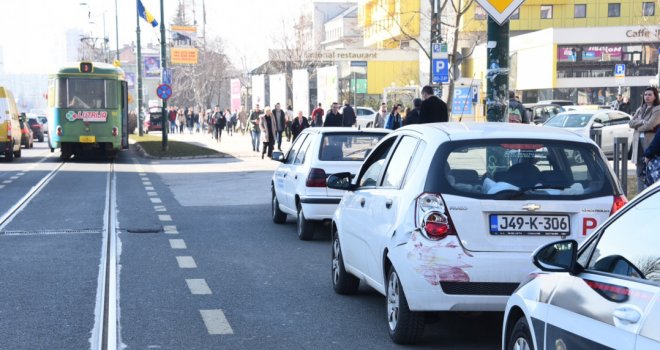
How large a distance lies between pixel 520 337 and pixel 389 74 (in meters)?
78.1

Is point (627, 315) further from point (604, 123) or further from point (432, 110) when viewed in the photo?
point (604, 123)

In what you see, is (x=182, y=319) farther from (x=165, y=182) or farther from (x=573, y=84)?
(x=573, y=84)

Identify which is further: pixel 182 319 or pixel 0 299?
pixel 0 299

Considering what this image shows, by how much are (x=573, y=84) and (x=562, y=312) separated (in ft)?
210

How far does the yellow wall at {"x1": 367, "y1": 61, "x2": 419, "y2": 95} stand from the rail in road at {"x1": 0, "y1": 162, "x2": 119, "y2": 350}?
62820 mm

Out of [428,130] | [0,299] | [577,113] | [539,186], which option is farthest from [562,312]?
[577,113]

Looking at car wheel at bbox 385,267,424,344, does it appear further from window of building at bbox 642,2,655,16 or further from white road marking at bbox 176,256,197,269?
window of building at bbox 642,2,655,16

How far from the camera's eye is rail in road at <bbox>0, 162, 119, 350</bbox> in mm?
7090

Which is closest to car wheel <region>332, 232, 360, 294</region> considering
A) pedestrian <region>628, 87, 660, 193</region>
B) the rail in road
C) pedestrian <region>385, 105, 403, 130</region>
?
the rail in road

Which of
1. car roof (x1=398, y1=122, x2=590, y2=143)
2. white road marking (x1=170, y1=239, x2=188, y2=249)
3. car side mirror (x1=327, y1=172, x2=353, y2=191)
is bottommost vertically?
white road marking (x1=170, y1=239, x2=188, y2=249)

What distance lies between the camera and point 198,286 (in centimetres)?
918

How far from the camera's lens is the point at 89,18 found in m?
77.9

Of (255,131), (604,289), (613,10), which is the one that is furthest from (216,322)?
(613,10)

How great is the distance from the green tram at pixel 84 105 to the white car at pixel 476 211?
2600 cm
